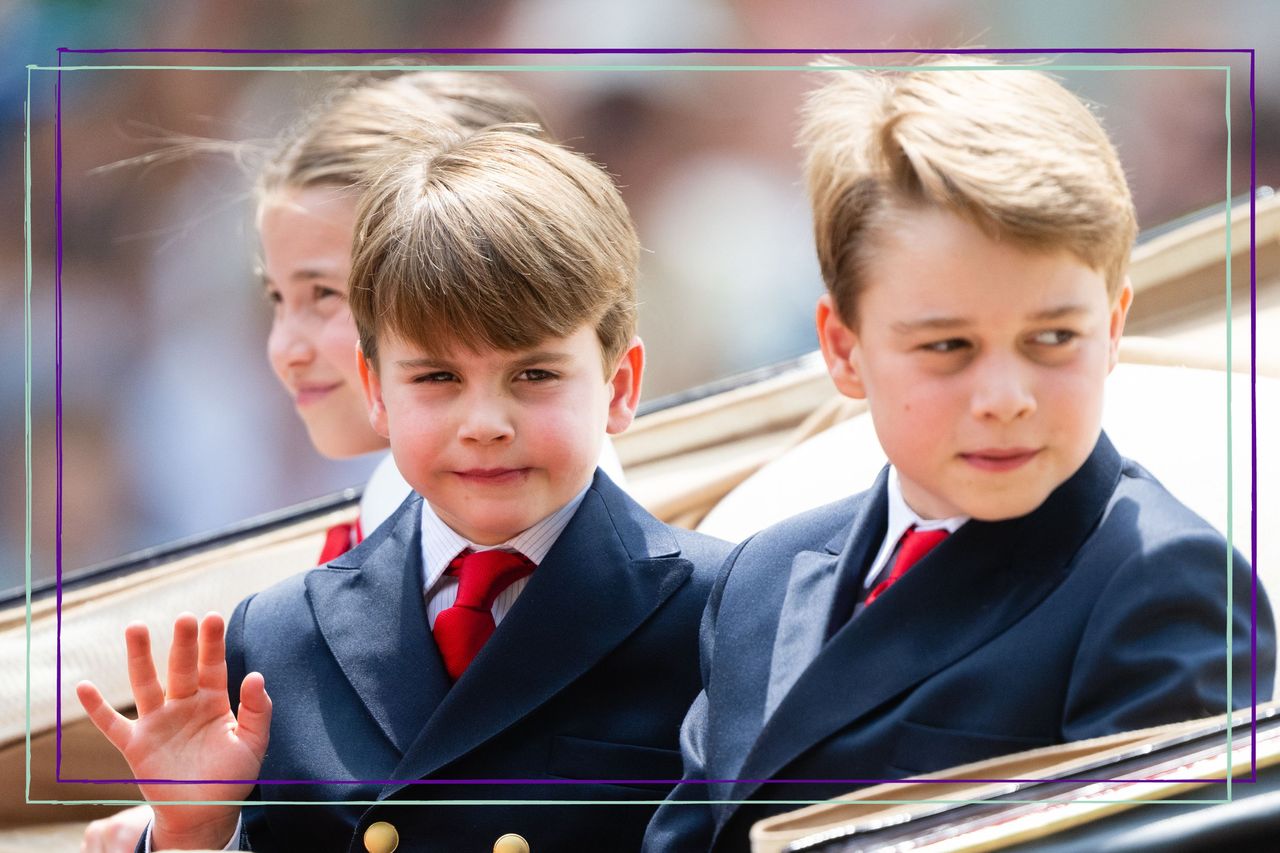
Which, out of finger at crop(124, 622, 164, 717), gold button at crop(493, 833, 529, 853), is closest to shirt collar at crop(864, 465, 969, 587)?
gold button at crop(493, 833, 529, 853)

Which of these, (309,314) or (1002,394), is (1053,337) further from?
(309,314)

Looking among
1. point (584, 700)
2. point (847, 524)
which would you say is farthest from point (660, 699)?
point (847, 524)

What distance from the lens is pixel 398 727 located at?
1334 mm

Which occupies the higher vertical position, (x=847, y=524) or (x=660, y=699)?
(x=847, y=524)

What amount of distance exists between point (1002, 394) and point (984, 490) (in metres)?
0.08

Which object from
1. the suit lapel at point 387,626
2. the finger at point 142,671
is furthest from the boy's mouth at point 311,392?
the finger at point 142,671

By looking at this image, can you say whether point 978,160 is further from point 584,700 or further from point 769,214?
point 584,700

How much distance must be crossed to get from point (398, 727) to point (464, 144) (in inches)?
19.7

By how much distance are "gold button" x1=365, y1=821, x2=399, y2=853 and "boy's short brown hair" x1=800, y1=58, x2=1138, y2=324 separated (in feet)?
1.90

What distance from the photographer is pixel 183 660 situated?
4.37ft

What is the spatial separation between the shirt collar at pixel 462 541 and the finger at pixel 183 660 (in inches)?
7.9

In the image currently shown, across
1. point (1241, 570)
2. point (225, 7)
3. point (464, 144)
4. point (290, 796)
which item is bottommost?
point (290, 796)

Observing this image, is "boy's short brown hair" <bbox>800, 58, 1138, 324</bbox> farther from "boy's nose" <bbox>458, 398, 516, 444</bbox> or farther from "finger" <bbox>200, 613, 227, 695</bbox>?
"finger" <bbox>200, 613, 227, 695</bbox>

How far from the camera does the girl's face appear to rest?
4.60ft
